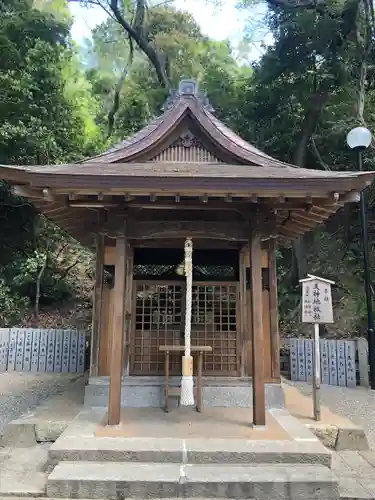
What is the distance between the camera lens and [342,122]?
41.7 feet

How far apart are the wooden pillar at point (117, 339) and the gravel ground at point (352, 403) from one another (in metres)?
3.49

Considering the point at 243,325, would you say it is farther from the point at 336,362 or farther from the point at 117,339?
the point at 336,362

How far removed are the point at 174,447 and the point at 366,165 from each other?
1127 centimetres

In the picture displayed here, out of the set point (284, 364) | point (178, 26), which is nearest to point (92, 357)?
point (284, 364)

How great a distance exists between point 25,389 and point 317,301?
6200mm

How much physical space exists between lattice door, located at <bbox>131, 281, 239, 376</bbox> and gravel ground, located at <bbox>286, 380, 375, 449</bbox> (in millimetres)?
2130

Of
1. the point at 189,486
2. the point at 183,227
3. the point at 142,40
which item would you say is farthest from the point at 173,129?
the point at 142,40

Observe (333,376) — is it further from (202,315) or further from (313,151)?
(313,151)

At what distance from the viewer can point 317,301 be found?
600 centimetres

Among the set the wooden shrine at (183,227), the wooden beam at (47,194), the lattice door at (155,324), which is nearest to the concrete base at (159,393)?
the wooden shrine at (183,227)

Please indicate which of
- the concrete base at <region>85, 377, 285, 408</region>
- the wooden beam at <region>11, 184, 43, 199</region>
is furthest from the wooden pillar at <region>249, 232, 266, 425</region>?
the wooden beam at <region>11, 184, 43, 199</region>

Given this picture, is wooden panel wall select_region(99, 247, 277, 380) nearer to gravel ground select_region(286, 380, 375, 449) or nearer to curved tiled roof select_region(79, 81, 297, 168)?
curved tiled roof select_region(79, 81, 297, 168)

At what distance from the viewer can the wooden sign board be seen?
5910mm

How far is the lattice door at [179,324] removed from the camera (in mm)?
6480
